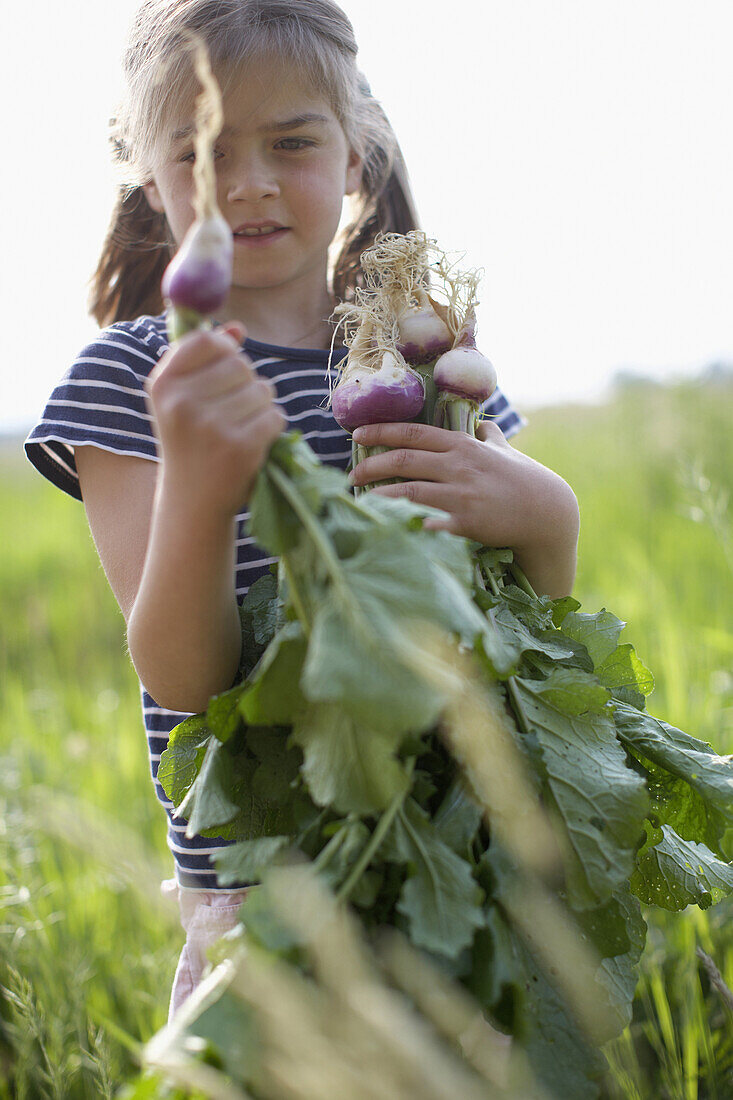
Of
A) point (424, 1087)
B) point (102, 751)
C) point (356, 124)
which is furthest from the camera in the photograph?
point (102, 751)

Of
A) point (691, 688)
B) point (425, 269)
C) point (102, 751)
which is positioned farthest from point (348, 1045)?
point (102, 751)

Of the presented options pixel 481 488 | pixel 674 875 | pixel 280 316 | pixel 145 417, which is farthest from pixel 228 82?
pixel 674 875

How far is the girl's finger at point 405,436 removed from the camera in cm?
117

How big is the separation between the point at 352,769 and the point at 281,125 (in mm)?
1052

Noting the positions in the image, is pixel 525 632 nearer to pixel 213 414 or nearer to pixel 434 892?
pixel 434 892

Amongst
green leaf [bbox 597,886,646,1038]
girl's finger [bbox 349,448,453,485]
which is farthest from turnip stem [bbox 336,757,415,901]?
girl's finger [bbox 349,448,453,485]

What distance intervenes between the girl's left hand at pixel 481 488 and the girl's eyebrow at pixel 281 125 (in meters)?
0.55

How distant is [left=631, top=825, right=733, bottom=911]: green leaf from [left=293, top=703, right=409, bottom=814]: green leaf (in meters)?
0.49

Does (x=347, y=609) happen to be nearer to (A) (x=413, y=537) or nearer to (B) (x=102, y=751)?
(A) (x=413, y=537)

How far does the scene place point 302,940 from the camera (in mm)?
727

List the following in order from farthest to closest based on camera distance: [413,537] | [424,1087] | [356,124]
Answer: [356,124], [413,537], [424,1087]

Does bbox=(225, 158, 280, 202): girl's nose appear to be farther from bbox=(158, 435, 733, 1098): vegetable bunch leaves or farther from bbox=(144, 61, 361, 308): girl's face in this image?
bbox=(158, 435, 733, 1098): vegetable bunch leaves

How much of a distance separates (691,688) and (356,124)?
180 cm

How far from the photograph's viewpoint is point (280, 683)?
33.0 inches
